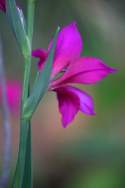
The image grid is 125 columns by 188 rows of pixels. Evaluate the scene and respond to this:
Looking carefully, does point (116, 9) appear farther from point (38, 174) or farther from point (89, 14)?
point (38, 174)

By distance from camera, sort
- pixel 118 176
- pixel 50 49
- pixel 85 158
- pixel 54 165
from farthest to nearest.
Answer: pixel 54 165, pixel 85 158, pixel 118 176, pixel 50 49

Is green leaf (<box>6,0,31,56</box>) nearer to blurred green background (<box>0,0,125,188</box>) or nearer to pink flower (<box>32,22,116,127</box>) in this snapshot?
pink flower (<box>32,22,116,127</box>)

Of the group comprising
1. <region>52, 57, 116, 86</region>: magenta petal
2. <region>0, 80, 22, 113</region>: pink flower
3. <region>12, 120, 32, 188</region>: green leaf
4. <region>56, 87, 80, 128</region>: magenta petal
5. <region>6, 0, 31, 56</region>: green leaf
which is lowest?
<region>12, 120, 32, 188</region>: green leaf

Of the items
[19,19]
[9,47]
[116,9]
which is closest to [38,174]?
[9,47]

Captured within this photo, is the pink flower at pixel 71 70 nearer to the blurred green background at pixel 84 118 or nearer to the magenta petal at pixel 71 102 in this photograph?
the magenta petal at pixel 71 102

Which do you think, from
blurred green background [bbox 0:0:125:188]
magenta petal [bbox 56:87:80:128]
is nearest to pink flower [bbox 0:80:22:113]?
blurred green background [bbox 0:0:125:188]

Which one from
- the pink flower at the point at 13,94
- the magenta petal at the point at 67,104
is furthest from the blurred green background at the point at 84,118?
the magenta petal at the point at 67,104

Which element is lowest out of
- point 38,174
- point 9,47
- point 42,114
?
point 38,174
